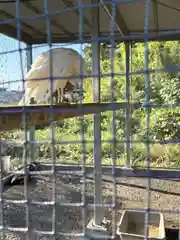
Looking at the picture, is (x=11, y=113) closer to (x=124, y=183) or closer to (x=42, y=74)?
(x=42, y=74)

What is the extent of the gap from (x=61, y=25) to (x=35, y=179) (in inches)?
76.5

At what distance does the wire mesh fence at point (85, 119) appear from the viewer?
3.88ft

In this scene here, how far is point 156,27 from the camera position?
3.33m

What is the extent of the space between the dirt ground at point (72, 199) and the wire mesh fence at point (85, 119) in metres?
0.01

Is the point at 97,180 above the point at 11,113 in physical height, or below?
below

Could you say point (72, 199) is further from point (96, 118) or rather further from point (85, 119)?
point (96, 118)

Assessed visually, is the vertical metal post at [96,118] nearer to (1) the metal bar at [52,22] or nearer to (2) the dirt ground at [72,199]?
(2) the dirt ground at [72,199]

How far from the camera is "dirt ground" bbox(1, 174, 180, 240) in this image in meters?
2.63

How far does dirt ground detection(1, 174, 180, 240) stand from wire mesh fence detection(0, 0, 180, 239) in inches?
0.4

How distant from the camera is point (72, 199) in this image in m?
3.25

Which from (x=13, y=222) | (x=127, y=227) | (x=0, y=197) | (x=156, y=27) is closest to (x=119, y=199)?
(x=127, y=227)

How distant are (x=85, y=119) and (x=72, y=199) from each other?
3.45 ft

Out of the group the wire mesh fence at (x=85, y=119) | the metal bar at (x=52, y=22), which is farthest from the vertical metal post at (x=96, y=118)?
the metal bar at (x=52, y=22)

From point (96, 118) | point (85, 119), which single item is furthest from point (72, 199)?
point (96, 118)
